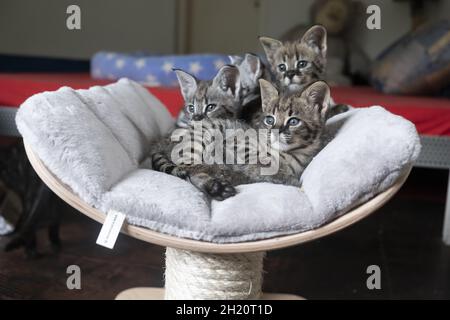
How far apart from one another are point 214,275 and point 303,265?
86 centimetres

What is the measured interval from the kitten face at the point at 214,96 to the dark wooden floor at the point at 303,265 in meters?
0.68

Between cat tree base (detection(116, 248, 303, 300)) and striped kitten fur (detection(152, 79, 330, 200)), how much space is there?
0.69 ft

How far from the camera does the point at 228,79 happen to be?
1531mm

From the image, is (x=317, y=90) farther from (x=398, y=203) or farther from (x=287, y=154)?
(x=398, y=203)

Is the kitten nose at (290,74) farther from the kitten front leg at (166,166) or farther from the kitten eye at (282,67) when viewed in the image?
the kitten front leg at (166,166)

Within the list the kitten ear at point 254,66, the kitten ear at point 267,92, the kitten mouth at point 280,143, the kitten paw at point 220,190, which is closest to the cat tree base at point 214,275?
the kitten paw at point 220,190

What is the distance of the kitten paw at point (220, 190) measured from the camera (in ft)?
3.54

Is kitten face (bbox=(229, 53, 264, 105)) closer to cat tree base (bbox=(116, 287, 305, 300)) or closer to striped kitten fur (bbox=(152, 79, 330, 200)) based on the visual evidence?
striped kitten fur (bbox=(152, 79, 330, 200))

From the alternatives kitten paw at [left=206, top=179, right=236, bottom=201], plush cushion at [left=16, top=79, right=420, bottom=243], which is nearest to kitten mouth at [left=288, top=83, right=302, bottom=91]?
plush cushion at [left=16, top=79, right=420, bottom=243]

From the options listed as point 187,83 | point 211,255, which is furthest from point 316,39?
point 211,255

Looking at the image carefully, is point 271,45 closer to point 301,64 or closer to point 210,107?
point 301,64

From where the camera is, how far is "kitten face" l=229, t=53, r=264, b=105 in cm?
162

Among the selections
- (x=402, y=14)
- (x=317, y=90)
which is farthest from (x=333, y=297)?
(x=402, y=14)

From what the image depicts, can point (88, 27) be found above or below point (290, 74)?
above
